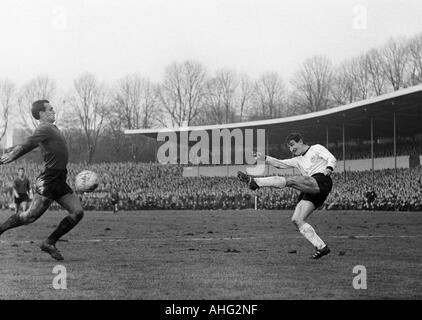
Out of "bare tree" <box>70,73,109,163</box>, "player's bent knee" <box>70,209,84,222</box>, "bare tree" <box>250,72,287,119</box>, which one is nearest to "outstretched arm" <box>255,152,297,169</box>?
"player's bent knee" <box>70,209,84,222</box>

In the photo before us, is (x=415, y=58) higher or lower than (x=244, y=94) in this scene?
higher

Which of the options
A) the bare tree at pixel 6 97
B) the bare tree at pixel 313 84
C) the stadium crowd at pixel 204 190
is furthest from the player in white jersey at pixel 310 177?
the bare tree at pixel 313 84

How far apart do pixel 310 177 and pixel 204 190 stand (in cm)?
2930

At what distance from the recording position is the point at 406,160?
37.3m

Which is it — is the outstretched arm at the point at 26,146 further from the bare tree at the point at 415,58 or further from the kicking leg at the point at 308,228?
the bare tree at the point at 415,58

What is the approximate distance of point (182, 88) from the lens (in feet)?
113

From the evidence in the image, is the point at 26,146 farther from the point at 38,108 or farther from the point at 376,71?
the point at 376,71

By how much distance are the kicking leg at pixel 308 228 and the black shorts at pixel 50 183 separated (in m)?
3.62

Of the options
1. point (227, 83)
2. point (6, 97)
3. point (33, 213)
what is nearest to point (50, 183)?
point (33, 213)

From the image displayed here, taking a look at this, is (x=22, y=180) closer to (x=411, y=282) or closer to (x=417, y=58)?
(x=411, y=282)

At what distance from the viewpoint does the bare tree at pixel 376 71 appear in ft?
149

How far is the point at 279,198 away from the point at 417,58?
61.7ft

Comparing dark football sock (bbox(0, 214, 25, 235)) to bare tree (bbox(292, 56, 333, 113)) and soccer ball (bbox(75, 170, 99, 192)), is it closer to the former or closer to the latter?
soccer ball (bbox(75, 170, 99, 192))
